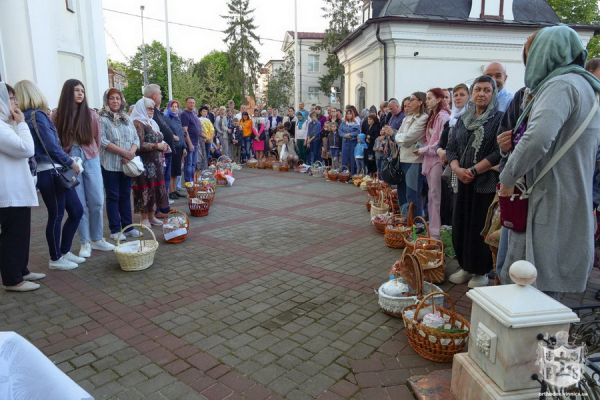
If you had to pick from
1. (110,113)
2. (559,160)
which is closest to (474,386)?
(559,160)

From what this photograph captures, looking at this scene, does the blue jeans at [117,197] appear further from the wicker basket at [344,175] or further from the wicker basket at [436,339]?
the wicker basket at [344,175]

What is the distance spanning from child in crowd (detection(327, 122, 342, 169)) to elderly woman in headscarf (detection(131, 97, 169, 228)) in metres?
6.82

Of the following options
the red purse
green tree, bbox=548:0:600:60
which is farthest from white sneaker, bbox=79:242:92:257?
green tree, bbox=548:0:600:60

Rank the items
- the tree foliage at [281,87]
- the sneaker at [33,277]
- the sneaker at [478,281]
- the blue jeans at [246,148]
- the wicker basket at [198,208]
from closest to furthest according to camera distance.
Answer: the sneaker at [478,281]
the sneaker at [33,277]
the wicker basket at [198,208]
the blue jeans at [246,148]
the tree foliage at [281,87]

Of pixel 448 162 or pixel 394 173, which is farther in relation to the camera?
pixel 394 173

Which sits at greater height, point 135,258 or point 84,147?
point 84,147

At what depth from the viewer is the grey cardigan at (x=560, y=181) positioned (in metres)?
2.30

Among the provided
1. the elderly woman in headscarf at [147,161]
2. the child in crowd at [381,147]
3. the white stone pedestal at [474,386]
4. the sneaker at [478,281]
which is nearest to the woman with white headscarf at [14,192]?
the elderly woman in headscarf at [147,161]

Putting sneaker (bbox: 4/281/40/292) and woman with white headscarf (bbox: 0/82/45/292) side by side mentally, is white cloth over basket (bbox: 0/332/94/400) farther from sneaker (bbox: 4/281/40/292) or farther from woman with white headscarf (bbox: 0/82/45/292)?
sneaker (bbox: 4/281/40/292)


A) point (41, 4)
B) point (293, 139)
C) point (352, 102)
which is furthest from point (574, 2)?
point (41, 4)

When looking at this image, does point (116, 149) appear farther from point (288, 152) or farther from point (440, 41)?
point (440, 41)

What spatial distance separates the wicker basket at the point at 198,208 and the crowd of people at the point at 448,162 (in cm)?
59

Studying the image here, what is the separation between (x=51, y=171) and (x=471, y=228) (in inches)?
173

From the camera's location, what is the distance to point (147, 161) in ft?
20.5
